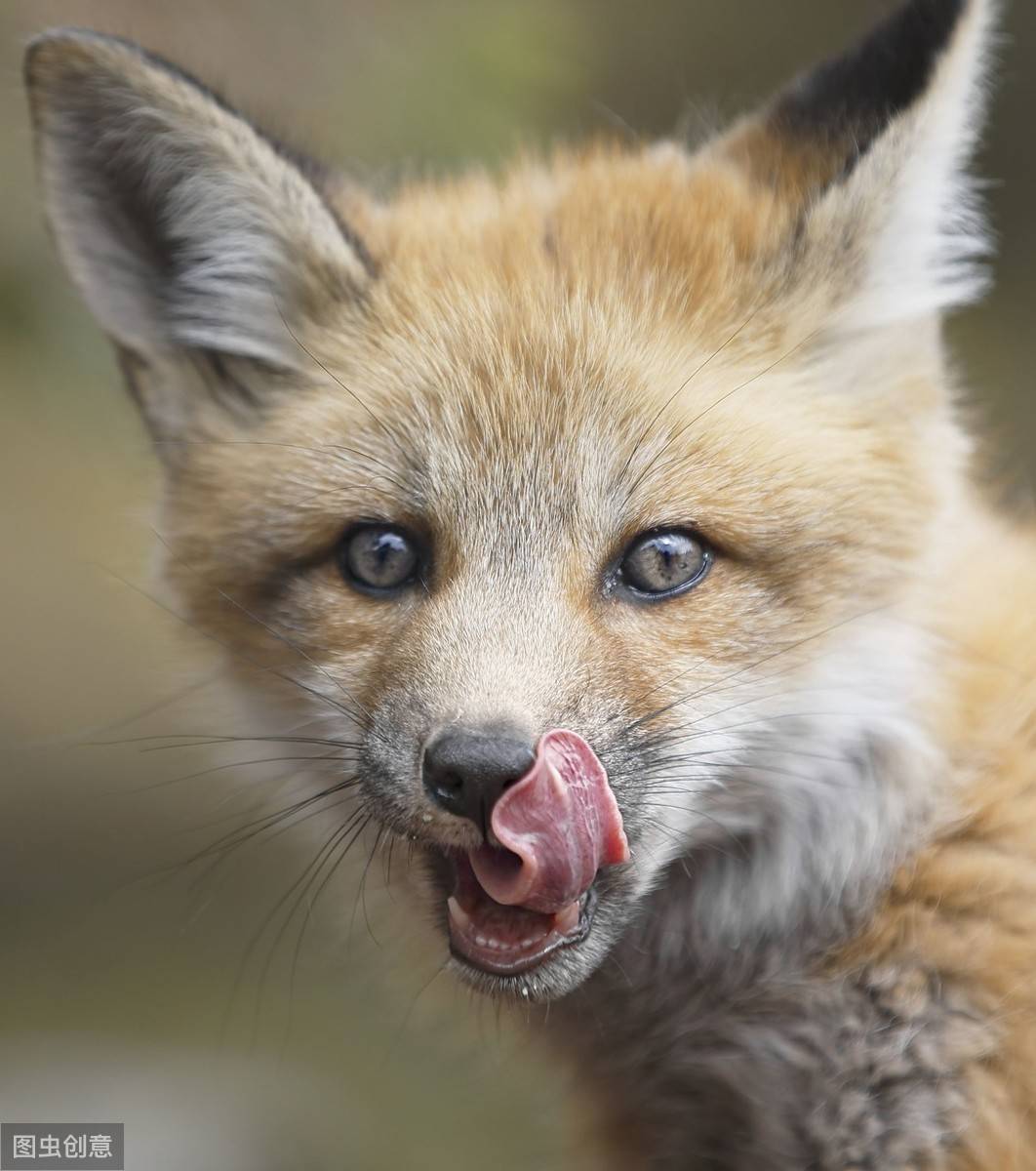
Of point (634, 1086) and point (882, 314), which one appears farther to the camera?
point (634, 1086)

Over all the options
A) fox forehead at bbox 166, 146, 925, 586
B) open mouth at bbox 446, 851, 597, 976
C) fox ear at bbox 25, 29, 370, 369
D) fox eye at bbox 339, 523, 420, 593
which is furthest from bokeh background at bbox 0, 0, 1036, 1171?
open mouth at bbox 446, 851, 597, 976

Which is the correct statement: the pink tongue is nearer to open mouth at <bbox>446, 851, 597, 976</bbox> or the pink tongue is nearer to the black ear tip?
open mouth at <bbox>446, 851, 597, 976</bbox>

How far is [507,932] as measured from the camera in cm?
237

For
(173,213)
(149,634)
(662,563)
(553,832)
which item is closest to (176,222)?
(173,213)

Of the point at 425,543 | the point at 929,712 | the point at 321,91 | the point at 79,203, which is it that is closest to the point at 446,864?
the point at 425,543

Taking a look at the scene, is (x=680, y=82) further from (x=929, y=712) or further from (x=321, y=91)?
(x=929, y=712)

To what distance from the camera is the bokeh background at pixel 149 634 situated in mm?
5113

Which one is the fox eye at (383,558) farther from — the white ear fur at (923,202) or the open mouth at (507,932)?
the white ear fur at (923,202)

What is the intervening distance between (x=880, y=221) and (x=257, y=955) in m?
5.41

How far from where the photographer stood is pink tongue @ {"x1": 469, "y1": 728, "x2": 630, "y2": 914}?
216 centimetres

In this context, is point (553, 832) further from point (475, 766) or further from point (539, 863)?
point (475, 766)

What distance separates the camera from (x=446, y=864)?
8.58 ft

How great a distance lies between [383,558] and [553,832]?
762 millimetres

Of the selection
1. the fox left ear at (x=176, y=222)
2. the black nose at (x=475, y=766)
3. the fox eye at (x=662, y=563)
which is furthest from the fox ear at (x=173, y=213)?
the black nose at (x=475, y=766)
